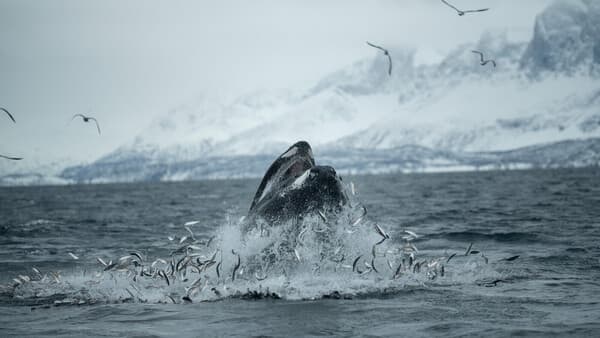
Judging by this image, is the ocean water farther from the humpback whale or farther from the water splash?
the humpback whale

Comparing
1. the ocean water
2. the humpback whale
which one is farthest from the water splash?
the humpback whale

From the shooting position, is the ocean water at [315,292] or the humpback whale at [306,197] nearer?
the ocean water at [315,292]

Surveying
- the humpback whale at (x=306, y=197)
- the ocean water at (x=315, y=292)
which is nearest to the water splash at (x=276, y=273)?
the ocean water at (x=315, y=292)

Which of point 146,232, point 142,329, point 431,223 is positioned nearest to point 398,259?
point 142,329

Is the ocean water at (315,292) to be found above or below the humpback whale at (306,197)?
below

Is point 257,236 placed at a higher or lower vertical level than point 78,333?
higher

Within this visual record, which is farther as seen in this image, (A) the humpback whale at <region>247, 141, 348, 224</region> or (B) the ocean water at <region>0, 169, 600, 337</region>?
(A) the humpback whale at <region>247, 141, 348, 224</region>

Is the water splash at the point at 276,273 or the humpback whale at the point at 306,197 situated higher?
the humpback whale at the point at 306,197

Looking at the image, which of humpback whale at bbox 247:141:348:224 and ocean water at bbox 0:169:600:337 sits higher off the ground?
humpback whale at bbox 247:141:348:224

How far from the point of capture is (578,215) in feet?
91.5

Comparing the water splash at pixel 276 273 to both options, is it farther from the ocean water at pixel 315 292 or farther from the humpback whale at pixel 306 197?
the humpback whale at pixel 306 197

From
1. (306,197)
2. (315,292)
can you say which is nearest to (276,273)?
(315,292)

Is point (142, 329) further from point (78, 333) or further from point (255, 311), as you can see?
point (255, 311)

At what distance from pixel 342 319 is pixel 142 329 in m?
2.72
